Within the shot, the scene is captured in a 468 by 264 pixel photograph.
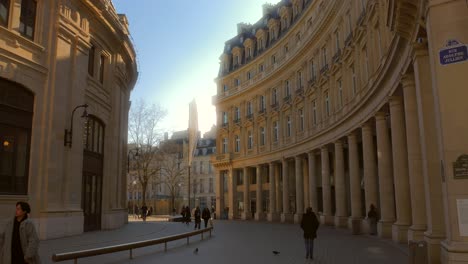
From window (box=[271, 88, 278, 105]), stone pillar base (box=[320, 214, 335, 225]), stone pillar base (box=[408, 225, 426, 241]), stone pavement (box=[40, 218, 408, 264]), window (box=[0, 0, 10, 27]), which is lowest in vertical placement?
stone pavement (box=[40, 218, 408, 264])

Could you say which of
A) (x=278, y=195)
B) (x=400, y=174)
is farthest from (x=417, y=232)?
(x=278, y=195)

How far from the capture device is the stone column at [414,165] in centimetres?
1622

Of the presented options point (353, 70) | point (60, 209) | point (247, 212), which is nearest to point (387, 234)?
point (353, 70)

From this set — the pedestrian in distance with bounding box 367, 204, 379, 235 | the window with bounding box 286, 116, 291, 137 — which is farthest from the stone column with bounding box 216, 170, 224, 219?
the pedestrian in distance with bounding box 367, 204, 379, 235

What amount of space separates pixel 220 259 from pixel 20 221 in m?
8.14

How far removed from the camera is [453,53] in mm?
10125

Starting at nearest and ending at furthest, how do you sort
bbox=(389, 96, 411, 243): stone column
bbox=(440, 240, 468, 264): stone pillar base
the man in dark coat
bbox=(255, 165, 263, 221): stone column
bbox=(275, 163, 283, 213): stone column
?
1. bbox=(440, 240, 468, 264): stone pillar base
2. the man in dark coat
3. bbox=(389, 96, 411, 243): stone column
4. bbox=(275, 163, 283, 213): stone column
5. bbox=(255, 165, 263, 221): stone column

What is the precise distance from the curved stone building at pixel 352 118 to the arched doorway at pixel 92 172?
48.3 ft

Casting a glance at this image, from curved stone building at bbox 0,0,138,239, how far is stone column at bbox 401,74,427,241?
1414cm

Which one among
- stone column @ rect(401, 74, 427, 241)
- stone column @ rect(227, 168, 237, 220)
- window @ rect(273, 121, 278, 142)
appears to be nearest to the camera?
stone column @ rect(401, 74, 427, 241)

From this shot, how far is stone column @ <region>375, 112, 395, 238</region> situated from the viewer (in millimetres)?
22078

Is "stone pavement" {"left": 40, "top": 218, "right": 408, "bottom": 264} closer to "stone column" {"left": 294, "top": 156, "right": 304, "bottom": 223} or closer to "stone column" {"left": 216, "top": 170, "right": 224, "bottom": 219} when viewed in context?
"stone column" {"left": 294, "top": 156, "right": 304, "bottom": 223}

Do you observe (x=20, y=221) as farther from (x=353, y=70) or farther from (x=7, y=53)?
(x=353, y=70)

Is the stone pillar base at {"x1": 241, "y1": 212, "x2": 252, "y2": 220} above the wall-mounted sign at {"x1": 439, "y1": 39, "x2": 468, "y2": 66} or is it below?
below
